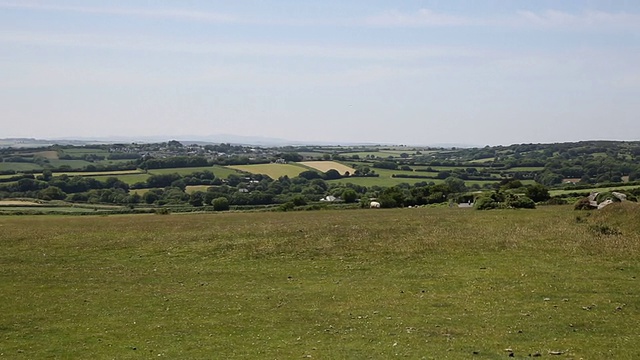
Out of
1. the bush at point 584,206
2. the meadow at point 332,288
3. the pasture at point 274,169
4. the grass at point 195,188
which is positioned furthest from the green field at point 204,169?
the bush at point 584,206

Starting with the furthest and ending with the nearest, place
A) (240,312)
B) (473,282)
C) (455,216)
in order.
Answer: (455,216) < (473,282) < (240,312)

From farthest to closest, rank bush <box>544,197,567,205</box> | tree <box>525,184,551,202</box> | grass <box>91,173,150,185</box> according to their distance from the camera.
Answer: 1. grass <box>91,173,150,185</box>
2. tree <box>525,184,551,202</box>
3. bush <box>544,197,567,205</box>

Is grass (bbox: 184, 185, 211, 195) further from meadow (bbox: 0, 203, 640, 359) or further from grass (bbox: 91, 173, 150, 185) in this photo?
meadow (bbox: 0, 203, 640, 359)

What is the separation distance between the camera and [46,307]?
24.7 m

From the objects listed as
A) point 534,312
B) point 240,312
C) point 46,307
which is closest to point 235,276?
point 240,312

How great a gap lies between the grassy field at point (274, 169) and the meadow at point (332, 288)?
390 feet

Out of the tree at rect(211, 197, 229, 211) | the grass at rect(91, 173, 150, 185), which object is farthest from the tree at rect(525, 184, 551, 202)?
the grass at rect(91, 173, 150, 185)

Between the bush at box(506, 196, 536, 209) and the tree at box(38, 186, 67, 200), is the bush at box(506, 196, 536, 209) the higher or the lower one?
the higher one

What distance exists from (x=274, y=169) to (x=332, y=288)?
15050 centimetres

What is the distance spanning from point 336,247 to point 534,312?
1677cm

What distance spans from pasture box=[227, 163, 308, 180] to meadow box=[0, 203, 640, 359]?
11863 cm

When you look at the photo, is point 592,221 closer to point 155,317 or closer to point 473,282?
point 473,282

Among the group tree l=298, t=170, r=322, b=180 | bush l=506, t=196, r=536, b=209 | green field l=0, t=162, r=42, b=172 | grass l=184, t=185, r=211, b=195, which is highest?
bush l=506, t=196, r=536, b=209

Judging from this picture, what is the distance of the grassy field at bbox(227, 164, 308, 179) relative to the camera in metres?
165
